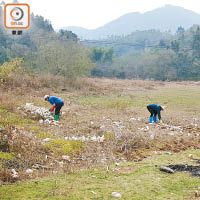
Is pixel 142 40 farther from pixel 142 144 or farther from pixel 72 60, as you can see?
pixel 142 144

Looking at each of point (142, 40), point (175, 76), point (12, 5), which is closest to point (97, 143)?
point (12, 5)

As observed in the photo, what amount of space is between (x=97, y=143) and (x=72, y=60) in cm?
2320

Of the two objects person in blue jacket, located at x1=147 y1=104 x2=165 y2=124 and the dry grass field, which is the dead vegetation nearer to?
the dry grass field

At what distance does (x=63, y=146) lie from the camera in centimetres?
727

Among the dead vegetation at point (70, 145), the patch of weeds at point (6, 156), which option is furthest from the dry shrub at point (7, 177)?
the patch of weeds at point (6, 156)

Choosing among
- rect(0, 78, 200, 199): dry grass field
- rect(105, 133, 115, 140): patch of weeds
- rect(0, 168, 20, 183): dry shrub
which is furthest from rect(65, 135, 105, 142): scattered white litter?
rect(0, 168, 20, 183): dry shrub

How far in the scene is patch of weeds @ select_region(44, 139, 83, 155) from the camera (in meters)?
Answer: 6.89

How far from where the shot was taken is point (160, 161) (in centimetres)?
652

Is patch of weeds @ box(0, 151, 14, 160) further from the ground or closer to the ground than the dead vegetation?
further from the ground

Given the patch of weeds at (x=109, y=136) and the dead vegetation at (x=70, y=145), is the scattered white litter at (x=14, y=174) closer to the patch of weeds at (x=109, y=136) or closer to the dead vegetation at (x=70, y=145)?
the dead vegetation at (x=70, y=145)

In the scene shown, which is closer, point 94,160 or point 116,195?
point 116,195

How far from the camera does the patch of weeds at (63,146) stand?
6.89 metres

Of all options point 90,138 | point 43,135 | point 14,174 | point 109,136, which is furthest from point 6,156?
point 109,136

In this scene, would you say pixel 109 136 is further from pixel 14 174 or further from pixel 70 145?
pixel 14 174
